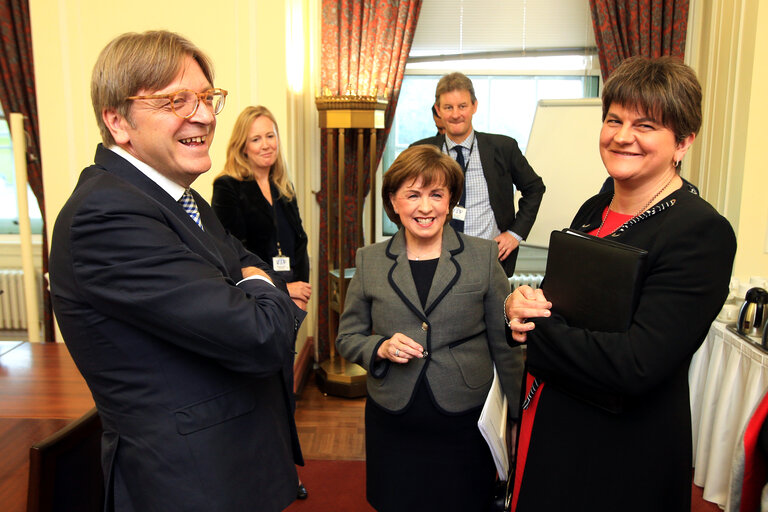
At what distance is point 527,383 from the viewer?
59.3 inches

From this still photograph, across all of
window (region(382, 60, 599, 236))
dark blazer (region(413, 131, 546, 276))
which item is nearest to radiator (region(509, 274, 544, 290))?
window (region(382, 60, 599, 236))

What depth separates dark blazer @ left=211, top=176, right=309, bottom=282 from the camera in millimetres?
2828

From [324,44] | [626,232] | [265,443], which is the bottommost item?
[265,443]

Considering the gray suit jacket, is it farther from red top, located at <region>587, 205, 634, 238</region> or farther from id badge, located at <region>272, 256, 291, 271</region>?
id badge, located at <region>272, 256, 291, 271</region>

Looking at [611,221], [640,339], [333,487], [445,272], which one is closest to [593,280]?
[640,339]

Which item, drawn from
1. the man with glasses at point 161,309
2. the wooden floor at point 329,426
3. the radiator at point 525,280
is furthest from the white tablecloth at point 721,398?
the man with glasses at point 161,309

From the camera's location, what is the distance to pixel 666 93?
120cm

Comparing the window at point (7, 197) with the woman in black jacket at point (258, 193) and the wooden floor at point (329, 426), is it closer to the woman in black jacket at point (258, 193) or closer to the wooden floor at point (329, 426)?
the wooden floor at point (329, 426)

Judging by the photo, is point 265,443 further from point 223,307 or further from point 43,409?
point 43,409

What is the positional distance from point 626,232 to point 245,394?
34.4 inches

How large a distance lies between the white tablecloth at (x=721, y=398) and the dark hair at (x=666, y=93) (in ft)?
5.22

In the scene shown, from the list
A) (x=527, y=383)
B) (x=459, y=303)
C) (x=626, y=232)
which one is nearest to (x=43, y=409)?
(x=459, y=303)

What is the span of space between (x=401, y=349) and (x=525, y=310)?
0.47 metres

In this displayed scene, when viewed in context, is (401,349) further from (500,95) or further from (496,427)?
(500,95)
